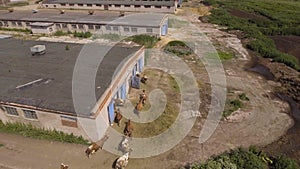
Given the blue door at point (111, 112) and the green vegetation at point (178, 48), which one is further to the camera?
the green vegetation at point (178, 48)

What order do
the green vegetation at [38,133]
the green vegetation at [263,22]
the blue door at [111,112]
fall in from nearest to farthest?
the green vegetation at [38,133]
the blue door at [111,112]
the green vegetation at [263,22]

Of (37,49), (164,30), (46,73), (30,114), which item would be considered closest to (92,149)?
(30,114)

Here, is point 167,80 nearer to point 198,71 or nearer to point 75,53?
point 198,71

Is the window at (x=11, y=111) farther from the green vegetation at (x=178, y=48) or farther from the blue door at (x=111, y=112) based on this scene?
the green vegetation at (x=178, y=48)

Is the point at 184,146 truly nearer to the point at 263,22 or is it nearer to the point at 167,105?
the point at 167,105

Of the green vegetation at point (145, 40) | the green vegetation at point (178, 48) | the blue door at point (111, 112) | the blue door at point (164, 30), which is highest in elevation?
the blue door at point (164, 30)

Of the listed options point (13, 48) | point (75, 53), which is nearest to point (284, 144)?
point (75, 53)

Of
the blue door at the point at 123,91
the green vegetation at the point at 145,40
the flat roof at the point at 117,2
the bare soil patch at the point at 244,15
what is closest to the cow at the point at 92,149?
the blue door at the point at 123,91
